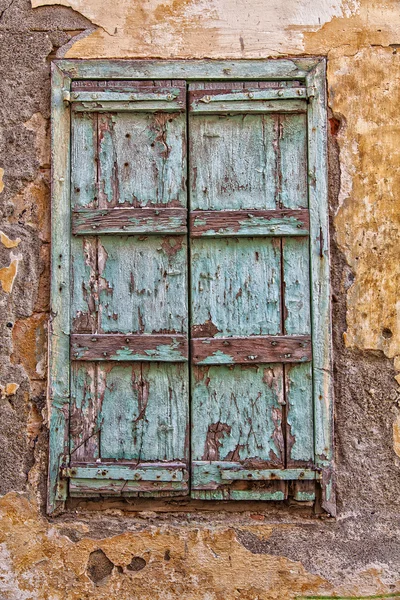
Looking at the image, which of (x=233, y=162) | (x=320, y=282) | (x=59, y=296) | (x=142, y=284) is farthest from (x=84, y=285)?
(x=320, y=282)

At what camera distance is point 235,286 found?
252 cm

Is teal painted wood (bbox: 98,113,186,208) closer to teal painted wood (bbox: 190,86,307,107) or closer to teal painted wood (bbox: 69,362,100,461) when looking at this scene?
teal painted wood (bbox: 190,86,307,107)

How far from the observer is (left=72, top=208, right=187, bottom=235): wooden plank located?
250cm

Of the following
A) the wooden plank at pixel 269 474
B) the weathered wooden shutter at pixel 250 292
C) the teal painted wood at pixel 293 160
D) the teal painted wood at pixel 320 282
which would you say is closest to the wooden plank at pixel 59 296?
the weathered wooden shutter at pixel 250 292

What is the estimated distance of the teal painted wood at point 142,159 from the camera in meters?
2.53

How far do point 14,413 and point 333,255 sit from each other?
150 centimetres

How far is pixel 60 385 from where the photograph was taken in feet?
8.16

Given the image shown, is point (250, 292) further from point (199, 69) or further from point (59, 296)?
point (199, 69)

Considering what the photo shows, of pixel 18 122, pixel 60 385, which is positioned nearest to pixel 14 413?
pixel 60 385

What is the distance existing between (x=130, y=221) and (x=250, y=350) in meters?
0.73

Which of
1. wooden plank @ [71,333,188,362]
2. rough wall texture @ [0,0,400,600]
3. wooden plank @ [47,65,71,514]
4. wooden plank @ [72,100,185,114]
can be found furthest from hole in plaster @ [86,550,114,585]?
wooden plank @ [72,100,185,114]

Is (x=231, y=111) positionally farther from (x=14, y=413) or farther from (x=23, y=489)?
(x=23, y=489)

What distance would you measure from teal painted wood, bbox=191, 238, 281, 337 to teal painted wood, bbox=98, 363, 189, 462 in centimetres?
25

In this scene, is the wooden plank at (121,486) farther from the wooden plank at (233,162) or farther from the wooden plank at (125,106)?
the wooden plank at (125,106)
